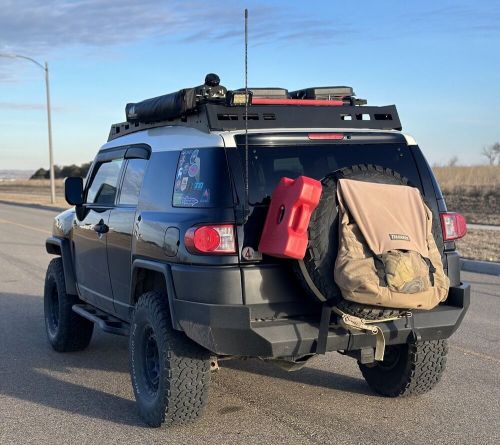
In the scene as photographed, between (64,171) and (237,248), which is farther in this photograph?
(64,171)

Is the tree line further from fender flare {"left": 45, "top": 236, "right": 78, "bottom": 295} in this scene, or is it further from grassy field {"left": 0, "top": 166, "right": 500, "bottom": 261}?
fender flare {"left": 45, "top": 236, "right": 78, "bottom": 295}

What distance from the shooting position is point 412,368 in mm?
4875

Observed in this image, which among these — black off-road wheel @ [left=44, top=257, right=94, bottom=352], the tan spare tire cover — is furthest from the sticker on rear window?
black off-road wheel @ [left=44, top=257, right=94, bottom=352]

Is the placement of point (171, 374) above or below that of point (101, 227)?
below

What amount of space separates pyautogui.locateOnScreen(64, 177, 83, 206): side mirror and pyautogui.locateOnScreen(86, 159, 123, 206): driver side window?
3.3 inches

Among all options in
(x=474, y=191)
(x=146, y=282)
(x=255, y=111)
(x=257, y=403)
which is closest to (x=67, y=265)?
(x=146, y=282)

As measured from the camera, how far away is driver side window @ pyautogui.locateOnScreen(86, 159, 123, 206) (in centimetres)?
574

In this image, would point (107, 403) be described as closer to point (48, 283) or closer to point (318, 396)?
point (318, 396)

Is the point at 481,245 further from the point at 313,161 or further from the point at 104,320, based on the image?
the point at 313,161

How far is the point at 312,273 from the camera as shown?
12.9 feet

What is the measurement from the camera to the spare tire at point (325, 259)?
12.7 ft

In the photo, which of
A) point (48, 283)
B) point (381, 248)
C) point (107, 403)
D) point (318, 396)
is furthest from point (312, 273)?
point (48, 283)

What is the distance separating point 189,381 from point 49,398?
1429 mm

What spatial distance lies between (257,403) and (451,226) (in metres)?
1.84
